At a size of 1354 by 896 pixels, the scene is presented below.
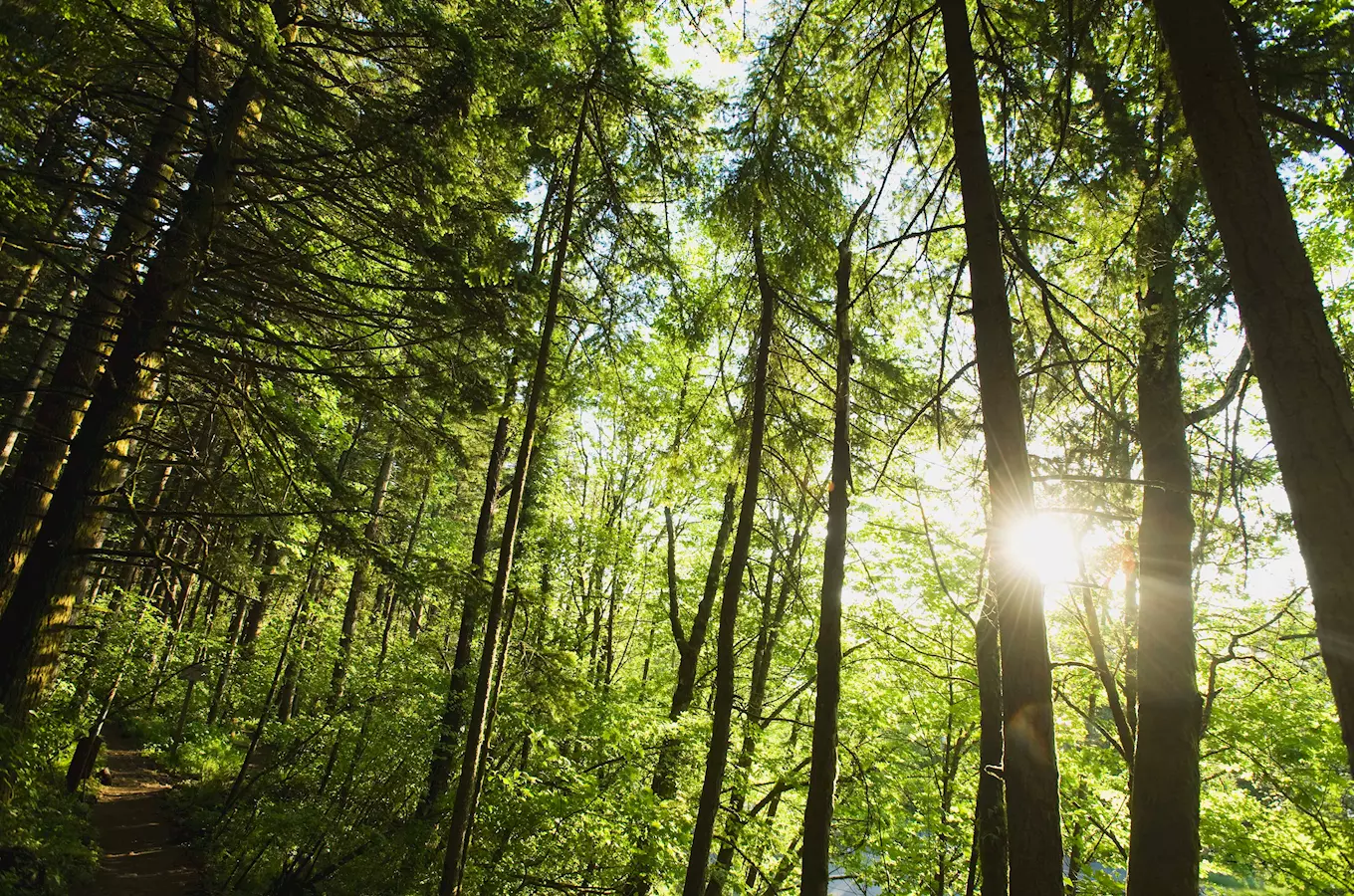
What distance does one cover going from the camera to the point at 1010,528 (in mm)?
2633

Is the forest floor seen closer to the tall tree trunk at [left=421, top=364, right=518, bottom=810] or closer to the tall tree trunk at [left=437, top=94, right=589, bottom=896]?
the tall tree trunk at [left=421, top=364, right=518, bottom=810]

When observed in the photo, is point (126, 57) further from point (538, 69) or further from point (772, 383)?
point (772, 383)

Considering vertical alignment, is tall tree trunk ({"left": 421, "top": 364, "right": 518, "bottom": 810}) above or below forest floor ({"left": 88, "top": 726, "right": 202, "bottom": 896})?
above

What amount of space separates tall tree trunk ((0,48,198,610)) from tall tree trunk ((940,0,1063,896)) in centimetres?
571

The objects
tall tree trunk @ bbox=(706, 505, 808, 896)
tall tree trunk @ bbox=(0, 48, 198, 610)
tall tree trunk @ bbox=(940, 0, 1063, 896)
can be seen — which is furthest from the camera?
tall tree trunk @ bbox=(706, 505, 808, 896)

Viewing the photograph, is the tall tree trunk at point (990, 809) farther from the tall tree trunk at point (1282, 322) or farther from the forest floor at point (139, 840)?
the forest floor at point (139, 840)

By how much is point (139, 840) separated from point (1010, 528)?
13.5 meters

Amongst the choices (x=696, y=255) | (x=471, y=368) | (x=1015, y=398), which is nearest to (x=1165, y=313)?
(x=1015, y=398)

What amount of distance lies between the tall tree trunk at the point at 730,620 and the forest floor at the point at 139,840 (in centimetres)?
753

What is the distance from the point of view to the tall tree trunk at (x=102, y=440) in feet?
15.1

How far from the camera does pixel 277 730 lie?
11.8m

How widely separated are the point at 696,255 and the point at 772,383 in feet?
15.1

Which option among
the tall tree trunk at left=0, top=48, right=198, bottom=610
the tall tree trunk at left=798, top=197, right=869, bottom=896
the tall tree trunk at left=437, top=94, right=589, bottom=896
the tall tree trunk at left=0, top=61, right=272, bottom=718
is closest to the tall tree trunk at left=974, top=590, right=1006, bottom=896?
the tall tree trunk at left=798, top=197, right=869, bottom=896

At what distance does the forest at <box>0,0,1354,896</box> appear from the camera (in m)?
2.95
